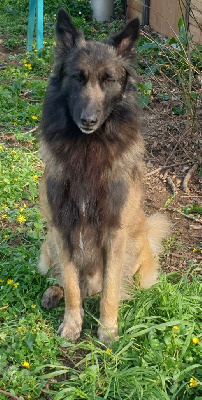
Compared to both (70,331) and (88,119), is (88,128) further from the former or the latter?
(70,331)

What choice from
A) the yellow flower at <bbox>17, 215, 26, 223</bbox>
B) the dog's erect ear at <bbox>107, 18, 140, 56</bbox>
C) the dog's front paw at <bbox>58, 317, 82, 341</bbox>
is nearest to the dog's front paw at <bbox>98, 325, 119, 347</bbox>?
the dog's front paw at <bbox>58, 317, 82, 341</bbox>

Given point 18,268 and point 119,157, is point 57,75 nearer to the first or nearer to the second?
point 119,157

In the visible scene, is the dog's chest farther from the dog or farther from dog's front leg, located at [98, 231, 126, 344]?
dog's front leg, located at [98, 231, 126, 344]

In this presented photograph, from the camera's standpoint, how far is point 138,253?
11.6ft

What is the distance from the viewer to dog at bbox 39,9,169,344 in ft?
9.58

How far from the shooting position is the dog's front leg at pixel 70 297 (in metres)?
3.28

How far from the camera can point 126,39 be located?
3.07 m

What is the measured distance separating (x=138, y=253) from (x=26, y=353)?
1030mm

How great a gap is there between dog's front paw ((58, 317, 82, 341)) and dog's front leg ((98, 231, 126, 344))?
0.15 meters

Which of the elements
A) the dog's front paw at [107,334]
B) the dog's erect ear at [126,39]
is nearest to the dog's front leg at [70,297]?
the dog's front paw at [107,334]

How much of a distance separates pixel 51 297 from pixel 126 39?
183cm

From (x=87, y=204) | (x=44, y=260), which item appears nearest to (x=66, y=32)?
(x=87, y=204)

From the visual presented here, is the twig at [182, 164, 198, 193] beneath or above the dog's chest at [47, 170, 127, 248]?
beneath

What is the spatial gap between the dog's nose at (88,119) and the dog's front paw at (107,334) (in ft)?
4.38
